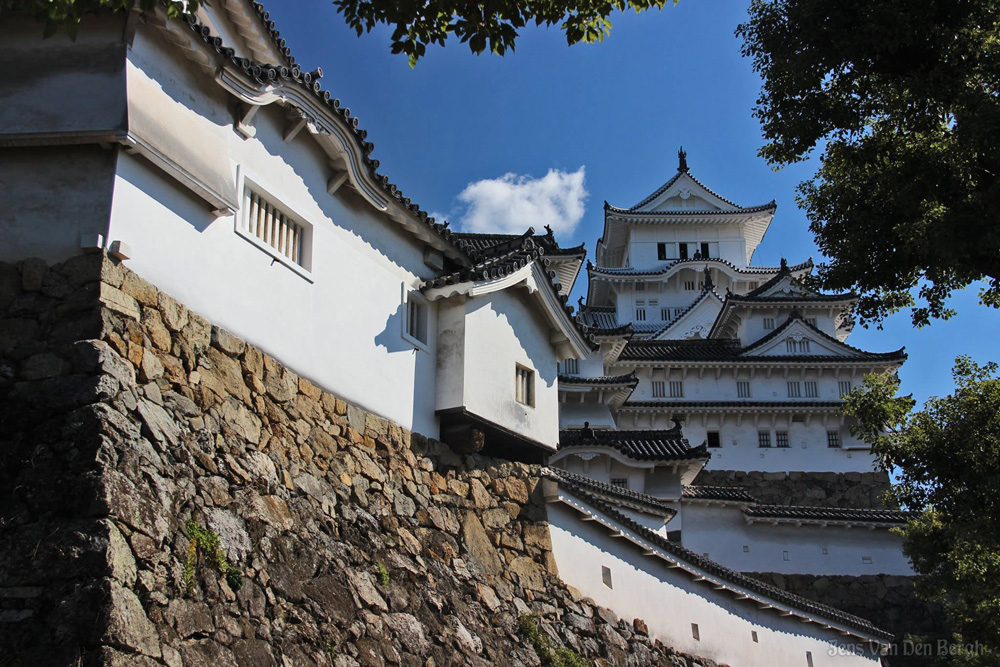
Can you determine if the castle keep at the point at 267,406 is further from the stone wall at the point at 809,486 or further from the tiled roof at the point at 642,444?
the stone wall at the point at 809,486

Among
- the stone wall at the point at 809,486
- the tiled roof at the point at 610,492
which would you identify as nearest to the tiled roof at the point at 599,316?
the stone wall at the point at 809,486

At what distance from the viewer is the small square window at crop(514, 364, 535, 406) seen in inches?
685

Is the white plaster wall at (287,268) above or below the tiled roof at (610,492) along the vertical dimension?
above

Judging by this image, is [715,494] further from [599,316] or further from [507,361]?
[599,316]

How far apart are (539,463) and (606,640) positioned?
10.7ft

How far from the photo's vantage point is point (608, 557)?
18.5 meters

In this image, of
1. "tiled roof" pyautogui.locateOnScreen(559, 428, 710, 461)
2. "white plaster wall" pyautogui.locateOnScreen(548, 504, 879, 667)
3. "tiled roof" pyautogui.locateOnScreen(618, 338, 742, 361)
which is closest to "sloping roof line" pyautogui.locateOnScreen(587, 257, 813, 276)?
"tiled roof" pyautogui.locateOnScreen(618, 338, 742, 361)

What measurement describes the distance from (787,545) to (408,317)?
2271 centimetres

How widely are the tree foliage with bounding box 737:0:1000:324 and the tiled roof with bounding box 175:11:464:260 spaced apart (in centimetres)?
562

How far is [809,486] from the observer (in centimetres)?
4088

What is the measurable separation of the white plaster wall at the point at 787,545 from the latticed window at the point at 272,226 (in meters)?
22.0

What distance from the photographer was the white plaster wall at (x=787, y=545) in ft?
109

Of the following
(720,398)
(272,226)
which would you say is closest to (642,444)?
(720,398)

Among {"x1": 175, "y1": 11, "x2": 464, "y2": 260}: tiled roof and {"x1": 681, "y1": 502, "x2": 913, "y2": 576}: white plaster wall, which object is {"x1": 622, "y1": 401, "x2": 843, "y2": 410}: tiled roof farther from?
{"x1": 175, "y1": 11, "x2": 464, "y2": 260}: tiled roof
